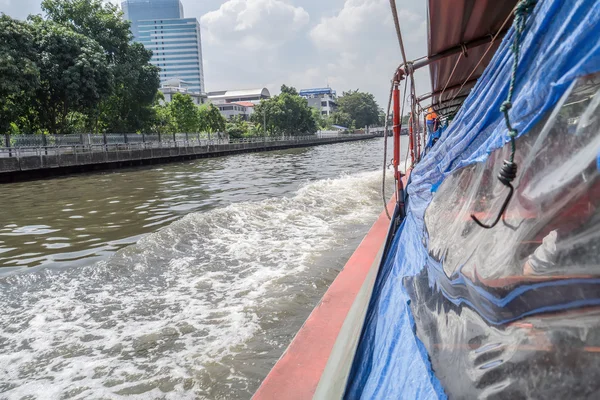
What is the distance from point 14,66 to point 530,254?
2223 cm

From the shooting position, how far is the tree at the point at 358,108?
356 ft

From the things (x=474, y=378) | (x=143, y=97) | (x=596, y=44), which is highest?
(x=143, y=97)

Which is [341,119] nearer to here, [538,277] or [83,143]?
[83,143]

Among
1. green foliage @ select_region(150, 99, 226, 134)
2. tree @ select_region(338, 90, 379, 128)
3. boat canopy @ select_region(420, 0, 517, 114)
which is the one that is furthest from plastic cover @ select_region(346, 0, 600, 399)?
tree @ select_region(338, 90, 379, 128)

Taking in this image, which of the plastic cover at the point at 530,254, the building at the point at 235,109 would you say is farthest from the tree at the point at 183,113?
the plastic cover at the point at 530,254

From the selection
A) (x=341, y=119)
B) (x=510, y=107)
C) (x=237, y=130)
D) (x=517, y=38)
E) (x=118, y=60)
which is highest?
(x=118, y=60)

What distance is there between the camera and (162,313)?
382 cm

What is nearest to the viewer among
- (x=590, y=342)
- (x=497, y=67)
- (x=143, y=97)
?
(x=590, y=342)

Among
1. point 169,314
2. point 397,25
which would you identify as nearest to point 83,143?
point 169,314

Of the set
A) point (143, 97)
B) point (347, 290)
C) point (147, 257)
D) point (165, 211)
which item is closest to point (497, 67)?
point (347, 290)

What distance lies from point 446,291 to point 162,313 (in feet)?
9.68

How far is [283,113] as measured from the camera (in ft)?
186

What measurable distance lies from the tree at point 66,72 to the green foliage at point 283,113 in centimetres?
3262

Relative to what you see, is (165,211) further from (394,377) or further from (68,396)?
(394,377)
